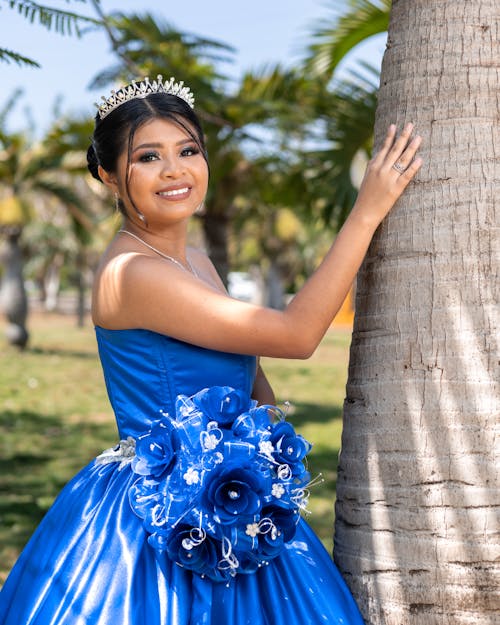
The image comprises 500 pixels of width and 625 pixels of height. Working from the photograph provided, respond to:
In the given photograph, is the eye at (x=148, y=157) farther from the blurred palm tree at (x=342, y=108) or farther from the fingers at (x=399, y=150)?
the blurred palm tree at (x=342, y=108)

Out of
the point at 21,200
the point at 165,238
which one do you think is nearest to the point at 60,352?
the point at 21,200

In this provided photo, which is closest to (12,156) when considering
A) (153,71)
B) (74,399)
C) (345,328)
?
(74,399)

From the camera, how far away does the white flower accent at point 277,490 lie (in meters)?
1.91

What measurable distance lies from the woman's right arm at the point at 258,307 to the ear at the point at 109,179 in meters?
0.30

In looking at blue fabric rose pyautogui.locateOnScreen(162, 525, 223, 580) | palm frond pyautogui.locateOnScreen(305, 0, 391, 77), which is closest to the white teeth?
blue fabric rose pyautogui.locateOnScreen(162, 525, 223, 580)

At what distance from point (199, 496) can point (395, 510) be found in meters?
0.55

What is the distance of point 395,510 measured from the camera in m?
2.10

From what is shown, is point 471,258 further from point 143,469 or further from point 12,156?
point 12,156

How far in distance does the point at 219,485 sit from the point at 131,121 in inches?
40.8

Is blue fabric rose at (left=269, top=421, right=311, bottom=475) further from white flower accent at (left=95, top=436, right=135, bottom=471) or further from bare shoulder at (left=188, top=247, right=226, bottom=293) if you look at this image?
bare shoulder at (left=188, top=247, right=226, bottom=293)

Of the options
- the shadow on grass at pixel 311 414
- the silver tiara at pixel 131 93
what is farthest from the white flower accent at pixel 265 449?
the shadow on grass at pixel 311 414

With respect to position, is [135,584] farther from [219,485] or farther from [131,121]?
[131,121]

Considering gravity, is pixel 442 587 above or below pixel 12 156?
below

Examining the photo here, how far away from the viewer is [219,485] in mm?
1854
